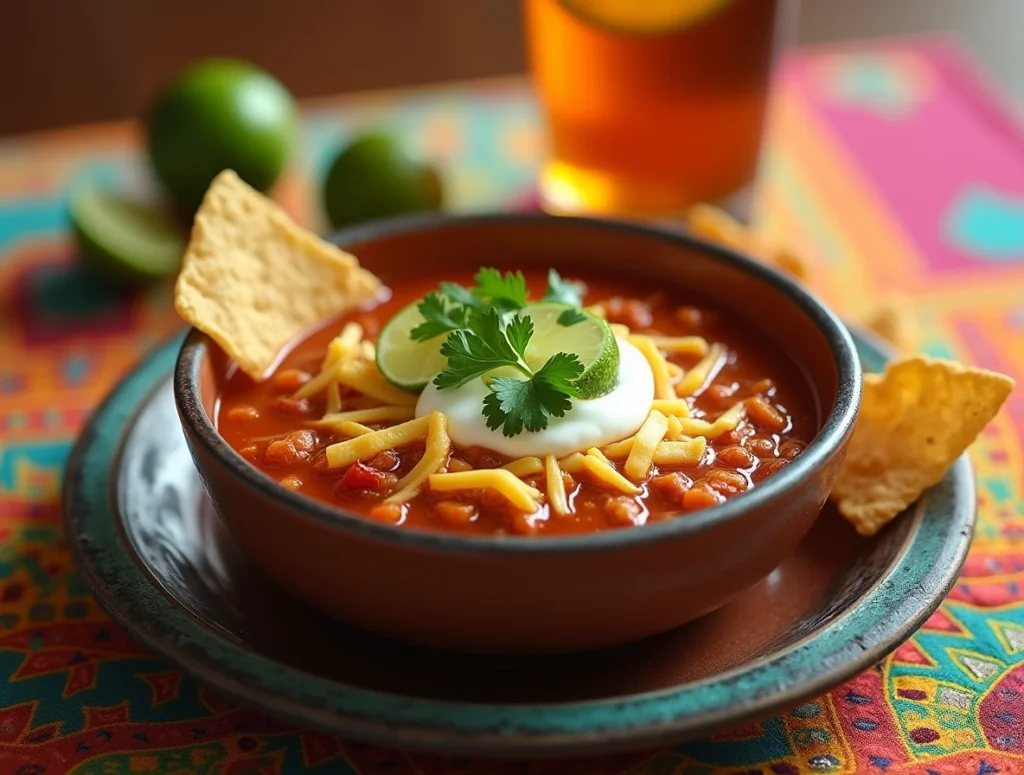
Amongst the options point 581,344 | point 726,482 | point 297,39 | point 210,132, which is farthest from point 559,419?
point 297,39

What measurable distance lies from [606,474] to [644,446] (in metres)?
0.08

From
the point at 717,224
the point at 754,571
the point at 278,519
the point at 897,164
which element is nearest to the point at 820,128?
the point at 897,164

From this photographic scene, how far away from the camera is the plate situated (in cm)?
149

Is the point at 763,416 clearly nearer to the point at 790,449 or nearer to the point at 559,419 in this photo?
the point at 790,449

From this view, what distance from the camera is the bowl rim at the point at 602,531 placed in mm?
1518

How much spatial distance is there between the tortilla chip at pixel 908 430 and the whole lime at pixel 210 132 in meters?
1.83

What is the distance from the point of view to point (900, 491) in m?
1.97

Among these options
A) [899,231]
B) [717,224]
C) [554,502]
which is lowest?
[899,231]

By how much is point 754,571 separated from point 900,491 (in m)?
0.40

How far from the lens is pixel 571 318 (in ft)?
6.53

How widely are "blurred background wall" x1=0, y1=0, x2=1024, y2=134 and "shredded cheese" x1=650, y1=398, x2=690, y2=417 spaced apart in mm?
2900

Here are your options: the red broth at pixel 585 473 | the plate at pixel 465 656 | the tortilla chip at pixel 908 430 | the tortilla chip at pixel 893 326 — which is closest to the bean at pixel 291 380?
the red broth at pixel 585 473

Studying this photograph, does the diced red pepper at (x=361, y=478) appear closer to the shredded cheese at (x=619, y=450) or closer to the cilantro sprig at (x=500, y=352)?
the cilantro sprig at (x=500, y=352)

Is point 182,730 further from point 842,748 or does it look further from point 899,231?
point 899,231
